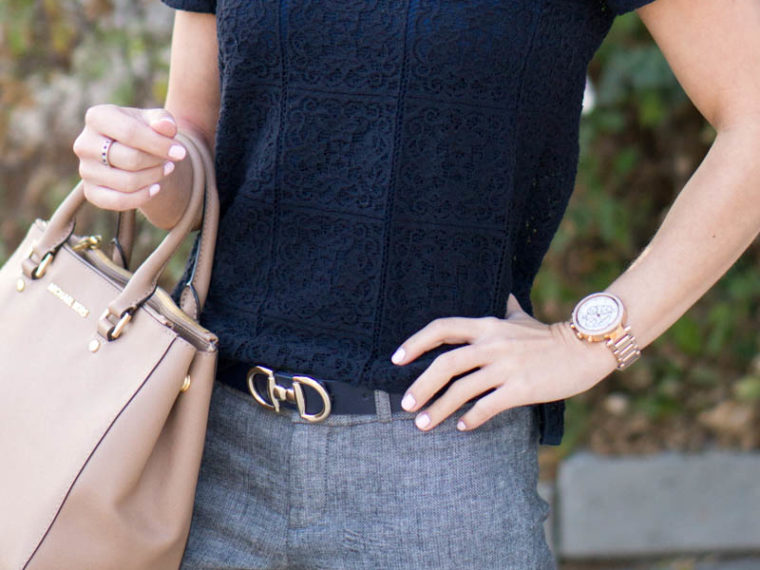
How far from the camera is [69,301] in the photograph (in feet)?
3.94

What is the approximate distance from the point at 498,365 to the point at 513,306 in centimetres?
12

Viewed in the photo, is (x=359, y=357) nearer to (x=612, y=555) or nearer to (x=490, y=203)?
(x=490, y=203)

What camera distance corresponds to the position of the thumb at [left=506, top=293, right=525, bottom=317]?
126 centimetres

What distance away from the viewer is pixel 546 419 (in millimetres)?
1276

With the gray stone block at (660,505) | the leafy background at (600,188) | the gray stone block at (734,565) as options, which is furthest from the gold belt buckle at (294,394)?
the gray stone block at (734,565)

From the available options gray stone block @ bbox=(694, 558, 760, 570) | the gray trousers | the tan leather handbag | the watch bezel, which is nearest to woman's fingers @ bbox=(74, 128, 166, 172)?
the tan leather handbag

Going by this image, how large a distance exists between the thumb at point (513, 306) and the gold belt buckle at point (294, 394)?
0.28m

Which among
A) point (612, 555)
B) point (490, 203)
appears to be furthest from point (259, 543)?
point (612, 555)

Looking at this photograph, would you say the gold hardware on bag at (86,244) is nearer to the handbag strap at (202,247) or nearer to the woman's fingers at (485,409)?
the handbag strap at (202,247)

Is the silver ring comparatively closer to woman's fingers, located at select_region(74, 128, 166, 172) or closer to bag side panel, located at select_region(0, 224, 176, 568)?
woman's fingers, located at select_region(74, 128, 166, 172)

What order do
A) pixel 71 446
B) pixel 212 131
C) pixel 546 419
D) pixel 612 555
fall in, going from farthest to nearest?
pixel 612 555, pixel 212 131, pixel 546 419, pixel 71 446

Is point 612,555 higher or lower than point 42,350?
lower

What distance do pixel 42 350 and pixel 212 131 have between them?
432mm

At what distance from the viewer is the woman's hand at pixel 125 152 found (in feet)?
3.62
